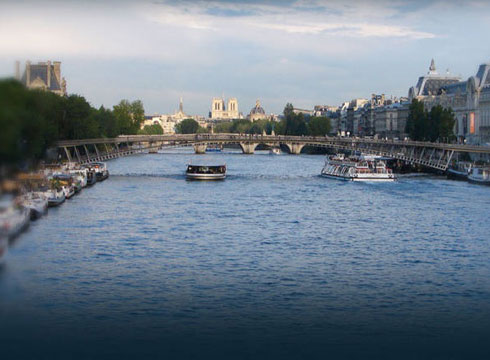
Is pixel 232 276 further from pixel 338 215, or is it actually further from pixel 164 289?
pixel 338 215

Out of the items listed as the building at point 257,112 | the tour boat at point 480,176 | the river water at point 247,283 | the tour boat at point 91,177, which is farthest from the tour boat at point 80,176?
the building at point 257,112

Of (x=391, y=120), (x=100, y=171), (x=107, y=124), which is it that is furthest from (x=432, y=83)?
(x=100, y=171)

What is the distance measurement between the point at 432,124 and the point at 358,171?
14.7 m

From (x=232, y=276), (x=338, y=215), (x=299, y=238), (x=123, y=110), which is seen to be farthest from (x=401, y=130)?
(x=232, y=276)

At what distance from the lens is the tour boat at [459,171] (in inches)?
1582

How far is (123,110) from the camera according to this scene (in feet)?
247

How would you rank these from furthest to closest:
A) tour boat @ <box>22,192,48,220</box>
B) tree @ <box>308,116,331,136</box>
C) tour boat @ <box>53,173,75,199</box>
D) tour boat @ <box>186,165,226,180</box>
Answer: tree @ <box>308,116,331,136</box>, tour boat @ <box>186,165,226,180</box>, tour boat @ <box>53,173,75,199</box>, tour boat @ <box>22,192,48,220</box>

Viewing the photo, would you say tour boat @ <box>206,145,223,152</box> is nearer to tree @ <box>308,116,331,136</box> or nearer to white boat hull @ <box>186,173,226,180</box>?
tree @ <box>308,116,331,136</box>

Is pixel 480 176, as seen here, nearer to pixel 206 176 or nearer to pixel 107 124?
pixel 206 176

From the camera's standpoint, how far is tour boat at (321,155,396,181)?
40000 mm

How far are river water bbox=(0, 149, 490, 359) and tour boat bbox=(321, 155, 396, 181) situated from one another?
13773mm

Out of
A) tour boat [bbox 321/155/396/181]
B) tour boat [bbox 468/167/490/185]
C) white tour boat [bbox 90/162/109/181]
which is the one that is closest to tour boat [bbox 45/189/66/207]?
white tour boat [bbox 90/162/109/181]

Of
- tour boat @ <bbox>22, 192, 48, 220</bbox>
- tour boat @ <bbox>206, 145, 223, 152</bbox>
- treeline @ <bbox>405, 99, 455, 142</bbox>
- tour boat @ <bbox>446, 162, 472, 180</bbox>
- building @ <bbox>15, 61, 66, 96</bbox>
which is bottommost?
tour boat @ <bbox>206, 145, 223, 152</bbox>

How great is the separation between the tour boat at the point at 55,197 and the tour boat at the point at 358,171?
18.4m
